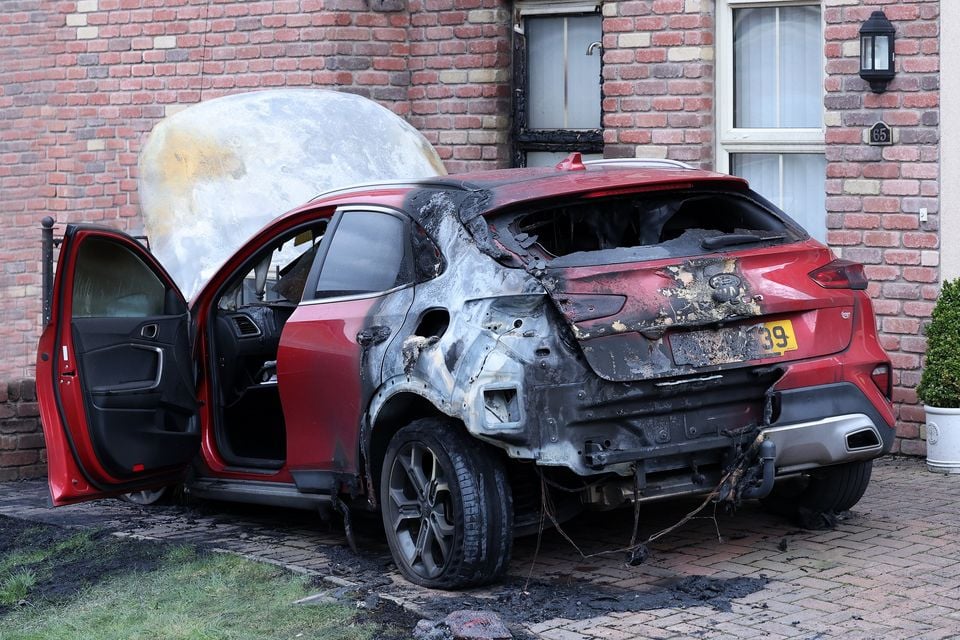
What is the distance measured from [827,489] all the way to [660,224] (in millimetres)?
1503

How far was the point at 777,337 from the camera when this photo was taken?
20.3 ft

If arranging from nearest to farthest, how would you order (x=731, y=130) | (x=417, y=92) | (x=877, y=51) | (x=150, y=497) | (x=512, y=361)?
(x=512, y=361)
(x=150, y=497)
(x=877, y=51)
(x=731, y=130)
(x=417, y=92)

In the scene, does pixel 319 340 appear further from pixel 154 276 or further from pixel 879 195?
pixel 879 195

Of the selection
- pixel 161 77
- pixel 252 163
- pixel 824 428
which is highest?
pixel 161 77

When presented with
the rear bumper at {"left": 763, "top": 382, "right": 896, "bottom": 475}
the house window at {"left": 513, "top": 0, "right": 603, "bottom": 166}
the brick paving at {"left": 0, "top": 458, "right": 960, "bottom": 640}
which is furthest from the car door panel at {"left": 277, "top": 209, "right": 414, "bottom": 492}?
the house window at {"left": 513, "top": 0, "right": 603, "bottom": 166}

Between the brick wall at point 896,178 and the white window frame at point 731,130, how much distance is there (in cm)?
43

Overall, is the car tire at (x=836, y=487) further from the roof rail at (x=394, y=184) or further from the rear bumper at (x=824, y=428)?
the roof rail at (x=394, y=184)

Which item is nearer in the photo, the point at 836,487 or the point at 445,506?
the point at 445,506

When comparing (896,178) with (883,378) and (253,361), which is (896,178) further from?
(253,361)

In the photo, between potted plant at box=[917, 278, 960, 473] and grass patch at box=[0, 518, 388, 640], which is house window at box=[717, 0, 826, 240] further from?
grass patch at box=[0, 518, 388, 640]

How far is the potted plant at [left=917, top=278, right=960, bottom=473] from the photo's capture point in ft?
27.1

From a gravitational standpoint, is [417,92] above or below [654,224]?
above

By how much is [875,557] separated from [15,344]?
915 cm

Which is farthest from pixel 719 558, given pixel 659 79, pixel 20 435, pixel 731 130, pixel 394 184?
pixel 20 435
